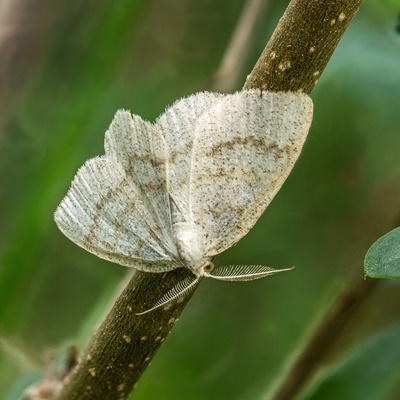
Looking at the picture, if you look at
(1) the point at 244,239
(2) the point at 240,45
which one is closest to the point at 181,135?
(2) the point at 240,45

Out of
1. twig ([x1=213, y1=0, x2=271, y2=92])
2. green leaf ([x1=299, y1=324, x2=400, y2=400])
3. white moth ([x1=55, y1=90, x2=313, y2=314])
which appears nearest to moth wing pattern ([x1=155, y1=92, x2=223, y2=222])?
white moth ([x1=55, y1=90, x2=313, y2=314])

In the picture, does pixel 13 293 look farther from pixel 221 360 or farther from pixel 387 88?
pixel 387 88

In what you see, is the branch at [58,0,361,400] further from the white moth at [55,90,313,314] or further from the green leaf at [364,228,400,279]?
the green leaf at [364,228,400,279]

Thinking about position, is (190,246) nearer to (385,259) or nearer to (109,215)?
(109,215)

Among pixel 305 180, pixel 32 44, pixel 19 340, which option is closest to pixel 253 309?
pixel 305 180

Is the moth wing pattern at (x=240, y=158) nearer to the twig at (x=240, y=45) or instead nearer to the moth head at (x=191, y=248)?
the moth head at (x=191, y=248)

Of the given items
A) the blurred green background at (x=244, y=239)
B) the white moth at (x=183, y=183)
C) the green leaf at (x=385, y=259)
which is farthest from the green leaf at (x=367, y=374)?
the green leaf at (x=385, y=259)

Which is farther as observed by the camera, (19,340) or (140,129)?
(19,340)
